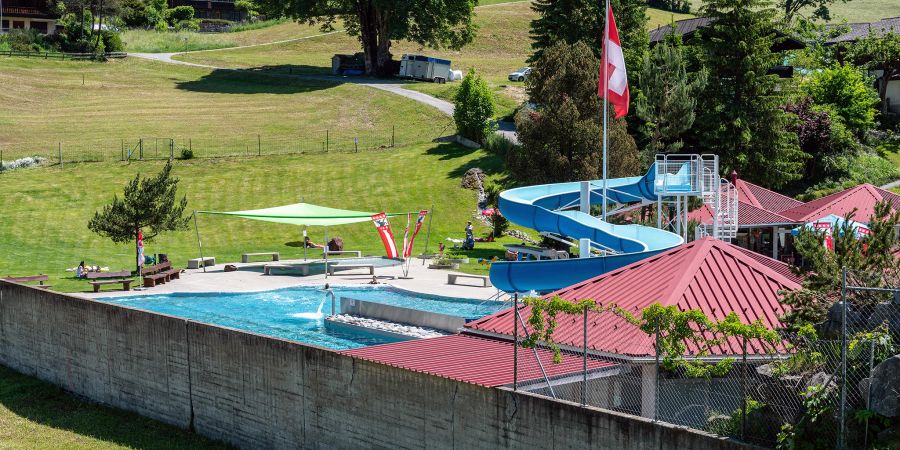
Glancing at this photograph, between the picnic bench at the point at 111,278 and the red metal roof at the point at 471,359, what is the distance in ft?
60.5

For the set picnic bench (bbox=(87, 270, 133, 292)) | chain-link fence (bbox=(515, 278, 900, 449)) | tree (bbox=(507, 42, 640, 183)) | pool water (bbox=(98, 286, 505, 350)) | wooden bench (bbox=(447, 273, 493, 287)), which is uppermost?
tree (bbox=(507, 42, 640, 183))

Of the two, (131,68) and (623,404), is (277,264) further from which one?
(131,68)

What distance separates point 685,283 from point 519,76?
64371 millimetres

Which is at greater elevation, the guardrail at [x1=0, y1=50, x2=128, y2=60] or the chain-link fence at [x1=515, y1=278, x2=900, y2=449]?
the guardrail at [x1=0, y1=50, x2=128, y2=60]

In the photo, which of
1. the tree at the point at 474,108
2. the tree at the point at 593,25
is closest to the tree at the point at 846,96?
the tree at the point at 593,25

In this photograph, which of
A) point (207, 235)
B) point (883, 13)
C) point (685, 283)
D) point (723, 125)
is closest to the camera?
point (685, 283)

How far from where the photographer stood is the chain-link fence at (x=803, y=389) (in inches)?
490

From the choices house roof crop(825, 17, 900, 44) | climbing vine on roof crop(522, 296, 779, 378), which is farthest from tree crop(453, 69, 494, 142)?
climbing vine on roof crop(522, 296, 779, 378)

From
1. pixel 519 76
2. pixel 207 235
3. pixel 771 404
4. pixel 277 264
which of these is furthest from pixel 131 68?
pixel 771 404

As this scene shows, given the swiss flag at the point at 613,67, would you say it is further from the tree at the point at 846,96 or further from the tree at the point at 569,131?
the tree at the point at 846,96

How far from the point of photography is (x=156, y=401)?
2236 centimetres

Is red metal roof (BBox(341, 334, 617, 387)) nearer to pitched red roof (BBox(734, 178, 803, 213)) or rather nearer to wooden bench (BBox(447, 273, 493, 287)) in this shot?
wooden bench (BBox(447, 273, 493, 287))

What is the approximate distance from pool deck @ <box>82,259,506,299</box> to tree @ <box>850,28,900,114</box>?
38.0 metres

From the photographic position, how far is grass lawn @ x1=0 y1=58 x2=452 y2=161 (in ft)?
210
